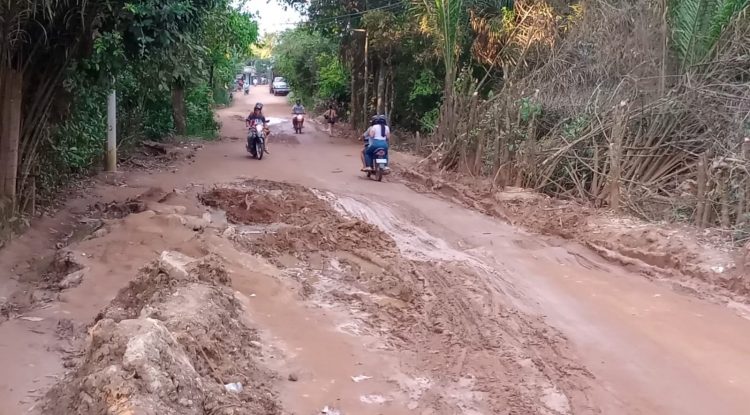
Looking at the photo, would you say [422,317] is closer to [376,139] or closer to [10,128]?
[10,128]

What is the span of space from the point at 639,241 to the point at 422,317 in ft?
11.1

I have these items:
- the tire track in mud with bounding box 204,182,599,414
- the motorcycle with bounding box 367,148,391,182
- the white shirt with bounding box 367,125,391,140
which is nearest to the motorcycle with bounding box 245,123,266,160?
the white shirt with bounding box 367,125,391,140

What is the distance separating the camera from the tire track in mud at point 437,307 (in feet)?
15.4

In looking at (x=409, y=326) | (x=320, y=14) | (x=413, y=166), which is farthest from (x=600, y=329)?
(x=320, y=14)

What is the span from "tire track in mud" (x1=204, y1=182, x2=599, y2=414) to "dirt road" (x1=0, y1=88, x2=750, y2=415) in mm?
18

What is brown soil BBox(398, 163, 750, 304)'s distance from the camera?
23.4 feet

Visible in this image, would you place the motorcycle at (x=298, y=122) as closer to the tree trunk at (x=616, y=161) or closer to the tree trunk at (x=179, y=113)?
the tree trunk at (x=179, y=113)

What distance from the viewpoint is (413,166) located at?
16.1m

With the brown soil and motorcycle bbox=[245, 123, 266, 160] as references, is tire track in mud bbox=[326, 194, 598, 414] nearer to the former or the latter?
the brown soil

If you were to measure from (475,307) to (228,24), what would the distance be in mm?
12994

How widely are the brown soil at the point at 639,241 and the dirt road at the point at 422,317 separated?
27 cm

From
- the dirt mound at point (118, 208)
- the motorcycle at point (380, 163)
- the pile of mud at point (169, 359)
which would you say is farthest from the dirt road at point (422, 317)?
the motorcycle at point (380, 163)

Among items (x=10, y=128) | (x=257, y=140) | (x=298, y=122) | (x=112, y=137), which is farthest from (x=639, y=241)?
(x=298, y=122)

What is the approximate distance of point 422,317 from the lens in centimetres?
618
